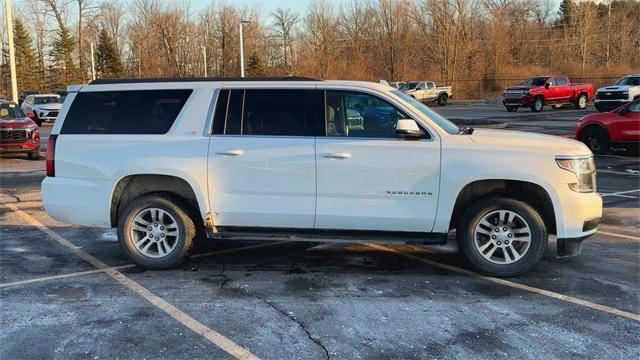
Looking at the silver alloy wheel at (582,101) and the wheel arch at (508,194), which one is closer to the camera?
the wheel arch at (508,194)

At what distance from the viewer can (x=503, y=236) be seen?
5766 mm

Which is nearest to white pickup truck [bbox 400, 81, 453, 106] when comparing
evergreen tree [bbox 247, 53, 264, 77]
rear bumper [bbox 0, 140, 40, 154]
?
evergreen tree [bbox 247, 53, 264, 77]

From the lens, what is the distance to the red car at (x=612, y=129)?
14.7 m

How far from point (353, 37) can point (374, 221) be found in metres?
68.3

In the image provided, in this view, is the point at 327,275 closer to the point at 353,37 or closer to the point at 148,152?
the point at 148,152

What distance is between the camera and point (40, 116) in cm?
3234

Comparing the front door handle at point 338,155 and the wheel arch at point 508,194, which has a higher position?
the front door handle at point 338,155

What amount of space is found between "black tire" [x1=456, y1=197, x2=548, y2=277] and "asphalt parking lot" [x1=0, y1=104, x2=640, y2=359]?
13cm

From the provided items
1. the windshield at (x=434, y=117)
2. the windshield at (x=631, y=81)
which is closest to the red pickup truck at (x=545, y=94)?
the windshield at (x=631, y=81)

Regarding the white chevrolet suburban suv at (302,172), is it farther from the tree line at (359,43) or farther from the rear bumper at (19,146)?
the tree line at (359,43)

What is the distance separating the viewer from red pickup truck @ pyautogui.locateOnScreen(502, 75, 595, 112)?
1387 inches

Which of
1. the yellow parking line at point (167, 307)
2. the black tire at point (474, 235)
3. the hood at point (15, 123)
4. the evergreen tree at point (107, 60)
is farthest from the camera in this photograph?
the evergreen tree at point (107, 60)

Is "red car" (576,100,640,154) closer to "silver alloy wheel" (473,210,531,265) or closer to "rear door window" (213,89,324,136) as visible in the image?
"silver alloy wheel" (473,210,531,265)

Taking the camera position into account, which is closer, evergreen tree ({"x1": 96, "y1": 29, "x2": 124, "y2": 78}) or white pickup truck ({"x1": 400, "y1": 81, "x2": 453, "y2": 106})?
white pickup truck ({"x1": 400, "y1": 81, "x2": 453, "y2": 106})
